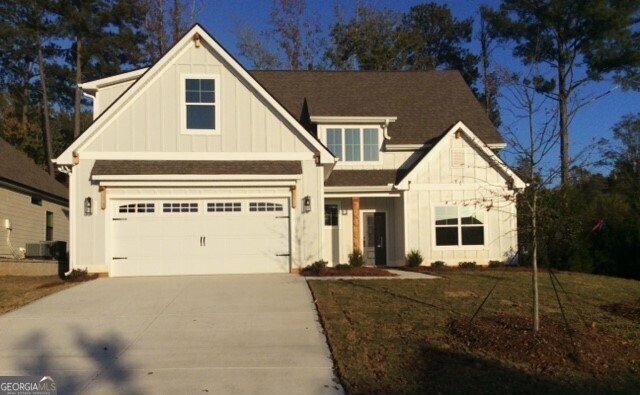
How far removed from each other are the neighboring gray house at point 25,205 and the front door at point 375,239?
1218cm

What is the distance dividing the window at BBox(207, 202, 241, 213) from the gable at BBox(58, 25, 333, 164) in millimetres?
1453

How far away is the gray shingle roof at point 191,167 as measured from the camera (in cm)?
1543

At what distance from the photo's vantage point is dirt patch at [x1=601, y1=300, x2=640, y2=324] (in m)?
10.1

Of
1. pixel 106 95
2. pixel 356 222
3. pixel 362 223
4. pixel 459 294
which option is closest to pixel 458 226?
pixel 362 223

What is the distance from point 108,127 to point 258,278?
5716 millimetres

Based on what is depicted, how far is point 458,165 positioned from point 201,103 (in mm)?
8244

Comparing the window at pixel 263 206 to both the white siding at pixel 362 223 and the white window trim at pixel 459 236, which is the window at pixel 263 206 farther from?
the white window trim at pixel 459 236

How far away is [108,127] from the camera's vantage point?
15820mm

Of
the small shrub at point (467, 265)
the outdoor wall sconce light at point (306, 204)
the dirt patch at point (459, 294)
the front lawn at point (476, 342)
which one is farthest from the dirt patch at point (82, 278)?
the small shrub at point (467, 265)

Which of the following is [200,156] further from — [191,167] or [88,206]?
[88,206]

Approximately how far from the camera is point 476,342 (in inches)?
314

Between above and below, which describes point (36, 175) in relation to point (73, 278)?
above

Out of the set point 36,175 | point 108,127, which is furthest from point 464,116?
point 36,175

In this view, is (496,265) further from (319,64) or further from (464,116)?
(319,64)
